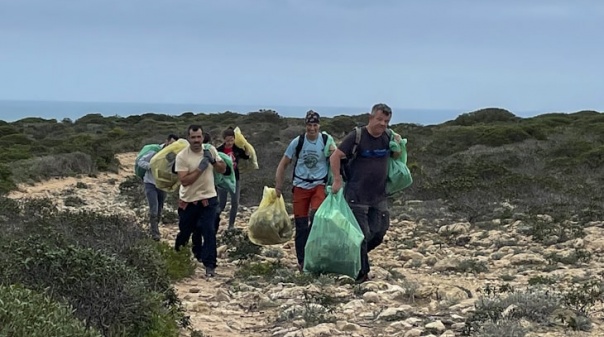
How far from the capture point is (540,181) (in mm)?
13719

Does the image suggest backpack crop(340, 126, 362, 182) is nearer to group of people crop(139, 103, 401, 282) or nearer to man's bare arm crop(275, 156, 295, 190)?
group of people crop(139, 103, 401, 282)

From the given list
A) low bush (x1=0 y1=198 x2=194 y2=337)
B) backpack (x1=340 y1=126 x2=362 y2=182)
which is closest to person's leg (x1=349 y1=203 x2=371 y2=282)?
backpack (x1=340 y1=126 x2=362 y2=182)

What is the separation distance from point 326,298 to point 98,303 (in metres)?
2.08

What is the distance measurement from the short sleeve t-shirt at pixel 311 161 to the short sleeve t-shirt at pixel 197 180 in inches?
32.5

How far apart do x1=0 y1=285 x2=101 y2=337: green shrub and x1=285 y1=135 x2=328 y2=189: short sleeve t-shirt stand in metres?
3.88

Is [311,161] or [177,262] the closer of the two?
[311,161]

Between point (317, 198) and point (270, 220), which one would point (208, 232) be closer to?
point (270, 220)

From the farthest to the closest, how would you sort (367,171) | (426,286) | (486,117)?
(486,117) < (367,171) < (426,286)

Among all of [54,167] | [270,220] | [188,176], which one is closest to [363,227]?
[270,220]

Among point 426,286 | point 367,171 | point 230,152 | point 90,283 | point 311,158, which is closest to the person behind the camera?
point 90,283

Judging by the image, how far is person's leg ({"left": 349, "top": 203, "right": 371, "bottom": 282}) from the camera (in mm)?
7000

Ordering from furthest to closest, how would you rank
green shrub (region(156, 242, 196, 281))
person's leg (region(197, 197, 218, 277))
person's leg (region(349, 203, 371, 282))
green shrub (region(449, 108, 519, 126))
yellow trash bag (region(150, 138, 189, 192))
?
green shrub (region(449, 108, 519, 126)), yellow trash bag (region(150, 138, 189, 192)), person's leg (region(197, 197, 218, 277)), green shrub (region(156, 242, 196, 281)), person's leg (region(349, 203, 371, 282))

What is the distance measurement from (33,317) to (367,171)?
3.90 m

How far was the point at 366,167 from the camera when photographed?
6887 mm
